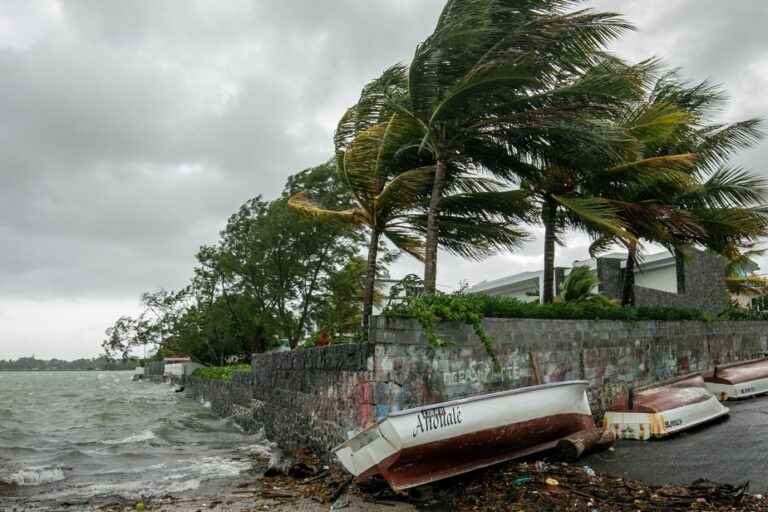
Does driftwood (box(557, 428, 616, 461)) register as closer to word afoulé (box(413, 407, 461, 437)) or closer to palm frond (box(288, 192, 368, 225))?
word afoulé (box(413, 407, 461, 437))

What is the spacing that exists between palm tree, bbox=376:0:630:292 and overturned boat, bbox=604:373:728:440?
3.47 metres

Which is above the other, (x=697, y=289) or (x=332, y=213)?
(x=332, y=213)

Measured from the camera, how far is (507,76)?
9.35 meters

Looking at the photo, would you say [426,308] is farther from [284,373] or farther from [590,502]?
[284,373]

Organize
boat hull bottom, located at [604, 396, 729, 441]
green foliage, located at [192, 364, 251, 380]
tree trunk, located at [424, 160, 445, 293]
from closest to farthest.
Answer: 1. boat hull bottom, located at [604, 396, 729, 441]
2. tree trunk, located at [424, 160, 445, 293]
3. green foliage, located at [192, 364, 251, 380]

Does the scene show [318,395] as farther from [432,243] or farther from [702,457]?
[702,457]

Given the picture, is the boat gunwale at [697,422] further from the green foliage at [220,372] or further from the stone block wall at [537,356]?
the green foliage at [220,372]

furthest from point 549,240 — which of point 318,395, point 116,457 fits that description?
point 116,457

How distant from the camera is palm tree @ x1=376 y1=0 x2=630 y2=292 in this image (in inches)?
374

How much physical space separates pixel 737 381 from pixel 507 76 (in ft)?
25.5

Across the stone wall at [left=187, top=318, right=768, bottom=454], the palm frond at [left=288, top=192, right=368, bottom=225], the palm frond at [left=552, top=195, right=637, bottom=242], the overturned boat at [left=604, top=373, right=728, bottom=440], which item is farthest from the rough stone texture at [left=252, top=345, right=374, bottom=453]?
the palm frond at [left=552, top=195, right=637, bottom=242]

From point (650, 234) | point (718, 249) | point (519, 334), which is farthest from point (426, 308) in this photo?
point (718, 249)

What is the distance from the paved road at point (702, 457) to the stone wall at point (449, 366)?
74.4 inches

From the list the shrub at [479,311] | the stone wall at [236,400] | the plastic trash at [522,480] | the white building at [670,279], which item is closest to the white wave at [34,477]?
the stone wall at [236,400]
